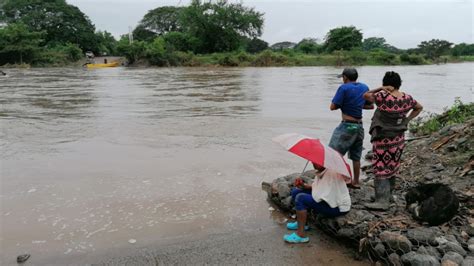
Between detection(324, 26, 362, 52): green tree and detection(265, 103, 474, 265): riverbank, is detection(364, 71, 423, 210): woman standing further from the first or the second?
detection(324, 26, 362, 52): green tree

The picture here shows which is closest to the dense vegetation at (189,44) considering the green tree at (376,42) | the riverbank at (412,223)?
the green tree at (376,42)

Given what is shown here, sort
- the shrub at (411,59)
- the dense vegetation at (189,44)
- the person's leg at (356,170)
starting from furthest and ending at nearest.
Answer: the shrub at (411,59) → the dense vegetation at (189,44) → the person's leg at (356,170)

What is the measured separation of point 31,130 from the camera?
1104 centimetres

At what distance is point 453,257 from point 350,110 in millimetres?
2091

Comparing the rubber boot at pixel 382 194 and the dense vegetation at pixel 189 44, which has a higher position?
the dense vegetation at pixel 189 44

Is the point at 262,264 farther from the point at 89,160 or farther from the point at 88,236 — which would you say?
the point at 89,160

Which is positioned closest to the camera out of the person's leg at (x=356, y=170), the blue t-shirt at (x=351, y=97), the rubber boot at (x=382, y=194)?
the rubber boot at (x=382, y=194)

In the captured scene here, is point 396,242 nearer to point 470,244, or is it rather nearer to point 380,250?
point 380,250

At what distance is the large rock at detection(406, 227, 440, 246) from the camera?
3787 mm

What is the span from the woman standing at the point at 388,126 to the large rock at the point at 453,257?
3.21 ft

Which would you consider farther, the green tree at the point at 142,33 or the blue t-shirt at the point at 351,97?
the green tree at the point at 142,33

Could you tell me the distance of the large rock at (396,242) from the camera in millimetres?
3750

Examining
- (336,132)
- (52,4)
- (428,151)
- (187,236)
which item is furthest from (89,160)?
(52,4)

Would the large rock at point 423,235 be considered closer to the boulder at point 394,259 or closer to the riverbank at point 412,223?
the riverbank at point 412,223
